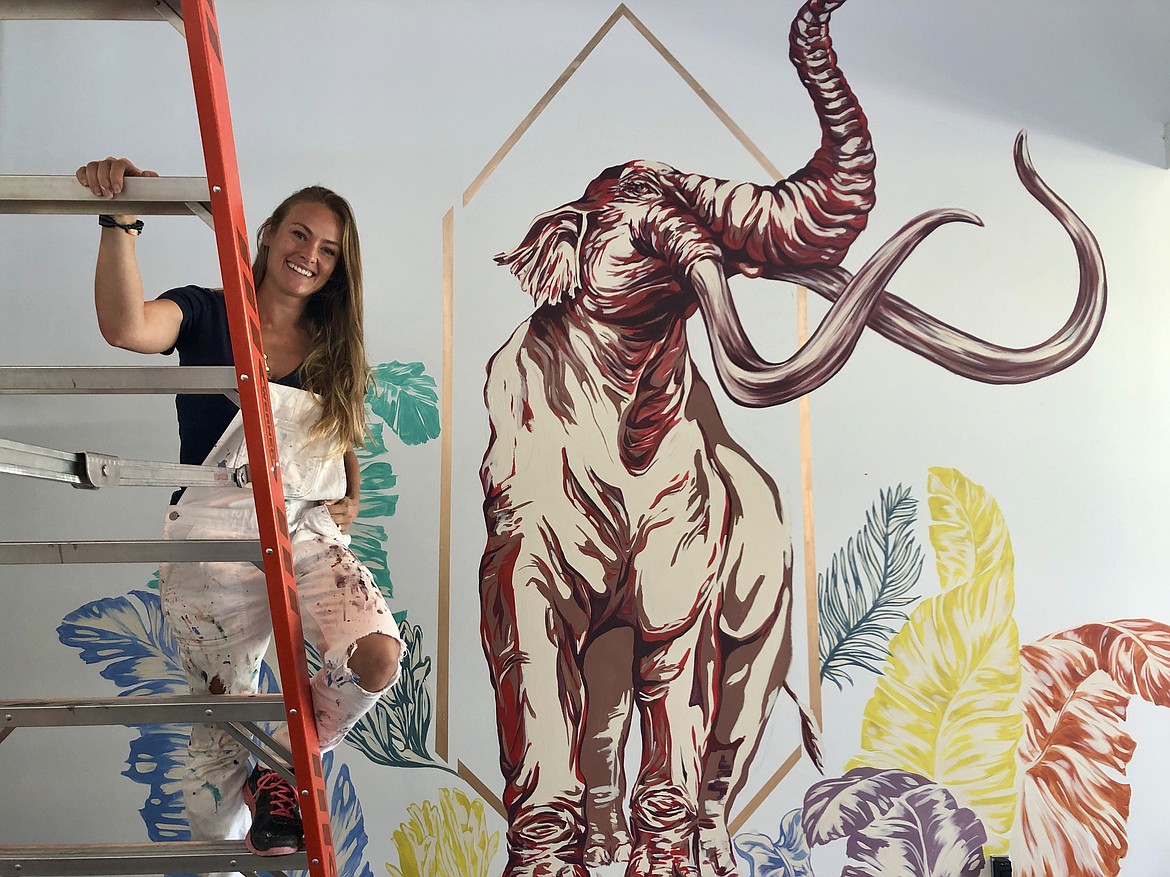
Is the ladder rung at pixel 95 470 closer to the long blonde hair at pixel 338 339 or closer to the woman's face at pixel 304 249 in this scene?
the long blonde hair at pixel 338 339

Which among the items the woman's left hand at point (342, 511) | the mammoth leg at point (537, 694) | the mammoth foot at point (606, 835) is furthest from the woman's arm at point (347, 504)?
the mammoth foot at point (606, 835)

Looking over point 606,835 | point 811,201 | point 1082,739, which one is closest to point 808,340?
point 811,201

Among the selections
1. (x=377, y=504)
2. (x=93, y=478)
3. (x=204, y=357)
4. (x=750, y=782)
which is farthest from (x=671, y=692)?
(x=93, y=478)

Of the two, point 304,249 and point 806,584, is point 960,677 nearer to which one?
point 806,584

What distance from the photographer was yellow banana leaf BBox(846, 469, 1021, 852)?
6.86 ft

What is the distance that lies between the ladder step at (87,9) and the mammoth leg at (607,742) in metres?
1.53

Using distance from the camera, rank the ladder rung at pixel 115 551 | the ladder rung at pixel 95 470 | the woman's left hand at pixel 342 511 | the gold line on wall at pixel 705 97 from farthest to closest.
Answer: the gold line on wall at pixel 705 97
the woman's left hand at pixel 342 511
the ladder rung at pixel 115 551
the ladder rung at pixel 95 470

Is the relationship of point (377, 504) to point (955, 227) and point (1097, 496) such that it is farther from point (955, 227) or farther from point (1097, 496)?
point (1097, 496)

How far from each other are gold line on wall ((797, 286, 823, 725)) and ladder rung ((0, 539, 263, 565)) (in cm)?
142

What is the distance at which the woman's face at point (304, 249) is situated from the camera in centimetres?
159

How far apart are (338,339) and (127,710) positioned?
0.70 m

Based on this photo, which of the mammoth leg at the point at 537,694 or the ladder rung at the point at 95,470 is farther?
Result: the mammoth leg at the point at 537,694

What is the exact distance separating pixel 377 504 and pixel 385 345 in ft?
1.23

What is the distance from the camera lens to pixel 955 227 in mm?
2238
